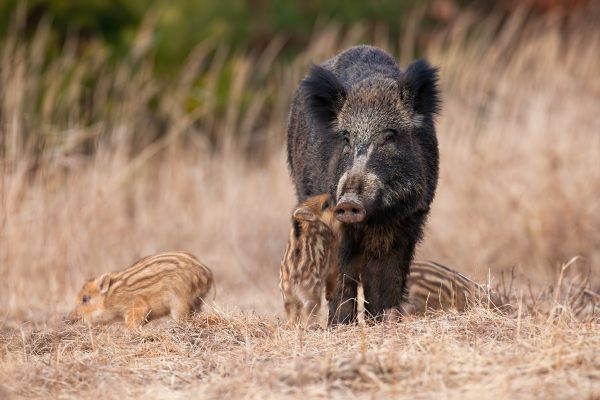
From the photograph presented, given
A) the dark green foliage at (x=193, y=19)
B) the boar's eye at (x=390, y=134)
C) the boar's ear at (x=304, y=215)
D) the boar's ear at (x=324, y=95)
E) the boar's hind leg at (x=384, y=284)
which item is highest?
the dark green foliage at (x=193, y=19)

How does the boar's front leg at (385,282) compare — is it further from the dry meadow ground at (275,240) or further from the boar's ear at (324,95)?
the boar's ear at (324,95)

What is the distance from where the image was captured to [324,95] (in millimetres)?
6648

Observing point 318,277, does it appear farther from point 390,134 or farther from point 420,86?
point 420,86

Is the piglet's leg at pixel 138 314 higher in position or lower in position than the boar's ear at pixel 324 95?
lower

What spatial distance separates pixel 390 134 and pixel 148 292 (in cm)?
181

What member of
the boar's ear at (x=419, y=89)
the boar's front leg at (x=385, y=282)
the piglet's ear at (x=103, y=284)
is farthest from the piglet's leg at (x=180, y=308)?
the boar's ear at (x=419, y=89)

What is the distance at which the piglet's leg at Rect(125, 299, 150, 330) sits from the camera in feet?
22.2

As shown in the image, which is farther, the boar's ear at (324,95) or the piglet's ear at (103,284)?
the piglet's ear at (103,284)

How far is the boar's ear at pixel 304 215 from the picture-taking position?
6.46 metres

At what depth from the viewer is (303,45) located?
20719 mm

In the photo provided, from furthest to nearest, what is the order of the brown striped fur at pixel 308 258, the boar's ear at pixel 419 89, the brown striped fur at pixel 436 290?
the brown striped fur at pixel 436 290
the boar's ear at pixel 419 89
the brown striped fur at pixel 308 258

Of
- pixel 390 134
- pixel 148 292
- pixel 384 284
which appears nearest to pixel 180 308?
pixel 148 292

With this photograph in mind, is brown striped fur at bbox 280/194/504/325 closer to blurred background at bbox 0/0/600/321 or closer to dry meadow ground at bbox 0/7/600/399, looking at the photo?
dry meadow ground at bbox 0/7/600/399

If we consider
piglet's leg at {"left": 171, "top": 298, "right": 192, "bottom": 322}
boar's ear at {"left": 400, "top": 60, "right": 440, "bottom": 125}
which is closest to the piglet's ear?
piglet's leg at {"left": 171, "top": 298, "right": 192, "bottom": 322}
